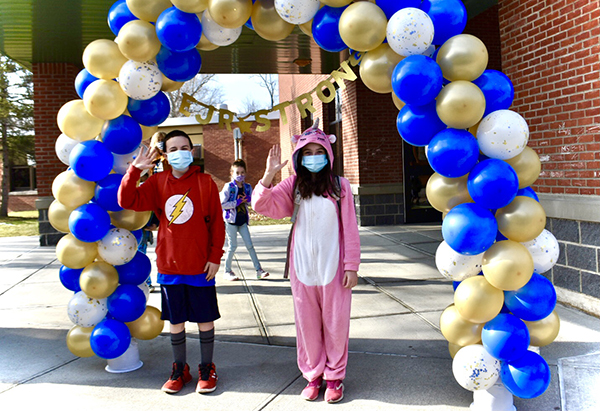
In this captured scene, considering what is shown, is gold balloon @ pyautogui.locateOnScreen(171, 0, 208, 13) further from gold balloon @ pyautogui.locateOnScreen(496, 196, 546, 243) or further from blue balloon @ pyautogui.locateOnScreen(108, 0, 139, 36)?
gold balloon @ pyautogui.locateOnScreen(496, 196, 546, 243)

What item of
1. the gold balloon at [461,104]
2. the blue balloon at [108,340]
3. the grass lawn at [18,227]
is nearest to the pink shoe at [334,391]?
the blue balloon at [108,340]

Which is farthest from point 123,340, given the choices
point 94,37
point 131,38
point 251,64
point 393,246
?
point 251,64

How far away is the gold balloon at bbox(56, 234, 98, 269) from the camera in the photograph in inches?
141

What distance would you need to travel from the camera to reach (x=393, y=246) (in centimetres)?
881

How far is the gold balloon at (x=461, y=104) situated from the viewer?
267 cm

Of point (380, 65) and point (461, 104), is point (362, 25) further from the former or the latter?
point (461, 104)

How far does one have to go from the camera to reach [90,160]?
11.3 feet

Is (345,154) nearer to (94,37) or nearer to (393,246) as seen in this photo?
(393,246)

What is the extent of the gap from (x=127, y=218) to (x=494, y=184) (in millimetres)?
2652

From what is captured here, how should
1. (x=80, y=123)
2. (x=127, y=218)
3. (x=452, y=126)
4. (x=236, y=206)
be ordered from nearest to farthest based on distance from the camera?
(x=452, y=126) → (x=80, y=123) → (x=127, y=218) → (x=236, y=206)

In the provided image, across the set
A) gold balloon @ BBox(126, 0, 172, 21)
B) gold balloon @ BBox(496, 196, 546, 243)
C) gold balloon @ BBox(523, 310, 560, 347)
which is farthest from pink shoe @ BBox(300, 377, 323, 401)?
gold balloon @ BBox(126, 0, 172, 21)

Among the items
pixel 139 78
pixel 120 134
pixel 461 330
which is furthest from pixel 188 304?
pixel 461 330

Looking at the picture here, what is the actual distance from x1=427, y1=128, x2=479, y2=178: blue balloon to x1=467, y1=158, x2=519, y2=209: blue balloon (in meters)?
0.08

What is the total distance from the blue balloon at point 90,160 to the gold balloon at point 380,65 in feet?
6.37
